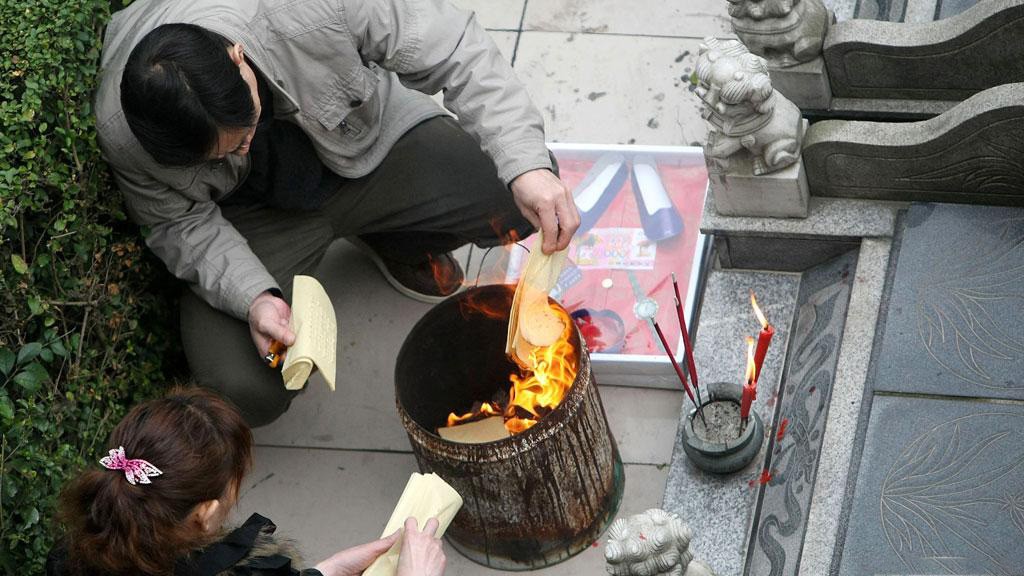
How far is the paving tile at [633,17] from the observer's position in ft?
16.5

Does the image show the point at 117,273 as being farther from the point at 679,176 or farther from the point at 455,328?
the point at 679,176

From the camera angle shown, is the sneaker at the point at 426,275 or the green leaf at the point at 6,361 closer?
the green leaf at the point at 6,361

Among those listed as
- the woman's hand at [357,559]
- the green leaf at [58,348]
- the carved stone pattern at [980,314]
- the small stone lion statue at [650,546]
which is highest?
the small stone lion statue at [650,546]

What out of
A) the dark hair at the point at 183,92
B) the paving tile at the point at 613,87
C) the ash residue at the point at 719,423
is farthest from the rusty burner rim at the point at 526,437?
the paving tile at the point at 613,87

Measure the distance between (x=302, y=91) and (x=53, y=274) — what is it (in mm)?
902

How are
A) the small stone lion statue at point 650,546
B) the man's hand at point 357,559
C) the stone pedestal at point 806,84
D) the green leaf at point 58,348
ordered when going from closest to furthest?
the small stone lion statue at point 650,546 → the man's hand at point 357,559 → the green leaf at point 58,348 → the stone pedestal at point 806,84

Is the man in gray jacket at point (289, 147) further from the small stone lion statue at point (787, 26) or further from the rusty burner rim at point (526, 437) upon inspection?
the small stone lion statue at point (787, 26)

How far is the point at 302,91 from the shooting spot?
3.64 metres

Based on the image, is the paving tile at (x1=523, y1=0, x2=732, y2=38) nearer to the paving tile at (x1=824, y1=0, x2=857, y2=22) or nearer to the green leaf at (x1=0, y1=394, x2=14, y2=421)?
the paving tile at (x1=824, y1=0, x2=857, y2=22)

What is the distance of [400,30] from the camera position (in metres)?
3.61

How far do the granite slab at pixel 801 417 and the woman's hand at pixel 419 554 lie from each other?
37.6 inches

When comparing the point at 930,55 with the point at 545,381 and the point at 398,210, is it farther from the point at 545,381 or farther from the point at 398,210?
the point at 398,210

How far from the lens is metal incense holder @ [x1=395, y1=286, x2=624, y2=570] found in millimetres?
3377

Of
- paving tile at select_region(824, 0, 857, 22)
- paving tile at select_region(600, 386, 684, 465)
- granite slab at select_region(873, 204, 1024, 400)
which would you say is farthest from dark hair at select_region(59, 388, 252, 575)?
paving tile at select_region(824, 0, 857, 22)
